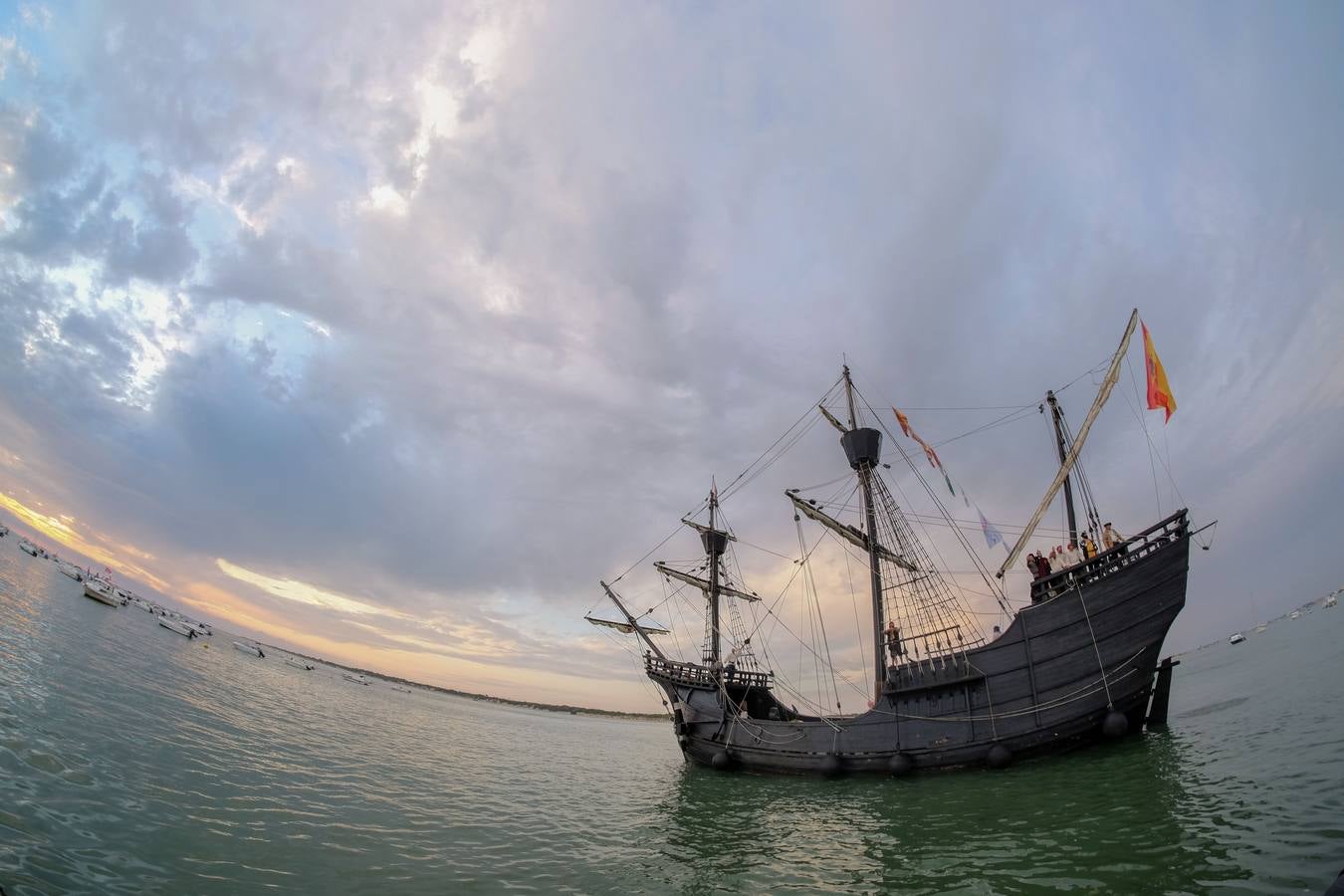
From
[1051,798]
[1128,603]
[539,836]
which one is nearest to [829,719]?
[1051,798]

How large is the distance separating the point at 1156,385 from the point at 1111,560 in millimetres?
5841

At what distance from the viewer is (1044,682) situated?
1756 centimetres

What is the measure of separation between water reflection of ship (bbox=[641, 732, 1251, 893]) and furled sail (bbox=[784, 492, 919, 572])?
30.0ft

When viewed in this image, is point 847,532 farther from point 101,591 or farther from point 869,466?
point 101,591

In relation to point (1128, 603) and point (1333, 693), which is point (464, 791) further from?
point (1333, 693)

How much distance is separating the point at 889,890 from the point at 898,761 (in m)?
12.6

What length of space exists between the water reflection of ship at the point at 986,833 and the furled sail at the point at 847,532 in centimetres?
915

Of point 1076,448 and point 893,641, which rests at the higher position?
point 1076,448

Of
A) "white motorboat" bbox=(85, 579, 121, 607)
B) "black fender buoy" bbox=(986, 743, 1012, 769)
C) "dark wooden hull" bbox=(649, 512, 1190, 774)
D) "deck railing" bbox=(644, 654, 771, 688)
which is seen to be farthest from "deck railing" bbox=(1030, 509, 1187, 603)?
"white motorboat" bbox=(85, 579, 121, 607)

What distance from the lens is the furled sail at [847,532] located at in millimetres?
24828

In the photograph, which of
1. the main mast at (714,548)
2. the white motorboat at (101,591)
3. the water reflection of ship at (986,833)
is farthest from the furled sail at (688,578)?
the white motorboat at (101,591)

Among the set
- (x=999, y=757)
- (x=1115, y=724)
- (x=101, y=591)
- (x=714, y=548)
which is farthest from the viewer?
(x=101, y=591)

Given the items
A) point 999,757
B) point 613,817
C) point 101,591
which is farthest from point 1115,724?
point 101,591

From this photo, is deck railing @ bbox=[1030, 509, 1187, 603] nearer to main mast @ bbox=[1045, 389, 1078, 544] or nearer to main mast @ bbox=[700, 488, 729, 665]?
Result: main mast @ bbox=[1045, 389, 1078, 544]
